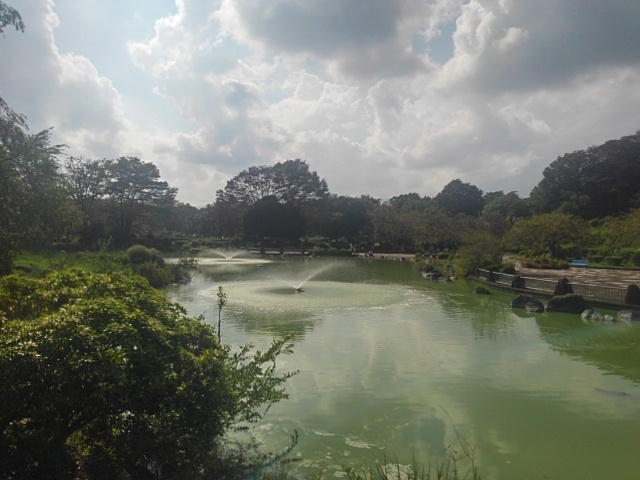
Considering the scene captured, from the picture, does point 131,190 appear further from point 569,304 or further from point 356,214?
point 569,304

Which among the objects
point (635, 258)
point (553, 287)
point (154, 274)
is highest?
point (635, 258)

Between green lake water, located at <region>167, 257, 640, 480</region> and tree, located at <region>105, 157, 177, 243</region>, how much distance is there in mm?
43605

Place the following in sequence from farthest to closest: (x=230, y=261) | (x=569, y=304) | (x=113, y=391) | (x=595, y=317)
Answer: (x=230, y=261), (x=569, y=304), (x=595, y=317), (x=113, y=391)

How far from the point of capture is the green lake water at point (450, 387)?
6199 mm

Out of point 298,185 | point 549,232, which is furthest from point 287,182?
point 549,232

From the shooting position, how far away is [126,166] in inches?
2266

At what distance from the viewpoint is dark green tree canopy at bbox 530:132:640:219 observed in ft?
187

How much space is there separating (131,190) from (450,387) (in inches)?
2202

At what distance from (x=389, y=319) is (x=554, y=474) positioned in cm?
959

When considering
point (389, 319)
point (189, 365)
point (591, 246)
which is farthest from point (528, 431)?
point (591, 246)

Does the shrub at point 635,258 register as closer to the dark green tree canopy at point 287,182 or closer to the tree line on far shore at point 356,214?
the tree line on far shore at point 356,214

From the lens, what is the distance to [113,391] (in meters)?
3.75

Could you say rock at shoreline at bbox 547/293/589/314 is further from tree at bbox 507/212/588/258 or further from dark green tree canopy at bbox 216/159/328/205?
dark green tree canopy at bbox 216/159/328/205

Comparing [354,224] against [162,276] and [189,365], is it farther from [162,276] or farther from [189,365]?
[189,365]
